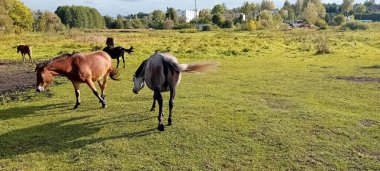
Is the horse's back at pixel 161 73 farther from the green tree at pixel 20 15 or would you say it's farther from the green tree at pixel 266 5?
the green tree at pixel 266 5

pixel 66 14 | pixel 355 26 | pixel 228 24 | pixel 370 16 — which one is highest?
pixel 66 14

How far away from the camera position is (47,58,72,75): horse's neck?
813 cm

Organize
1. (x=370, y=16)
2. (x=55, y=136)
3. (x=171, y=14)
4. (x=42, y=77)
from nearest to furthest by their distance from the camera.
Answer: (x=55, y=136) < (x=42, y=77) < (x=171, y=14) < (x=370, y=16)

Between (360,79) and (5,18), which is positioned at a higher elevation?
(5,18)

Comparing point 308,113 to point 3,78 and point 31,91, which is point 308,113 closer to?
point 31,91

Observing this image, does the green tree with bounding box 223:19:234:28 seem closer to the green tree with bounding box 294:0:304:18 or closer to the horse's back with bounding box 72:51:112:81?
the green tree with bounding box 294:0:304:18

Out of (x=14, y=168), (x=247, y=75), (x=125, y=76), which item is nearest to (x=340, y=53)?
(x=247, y=75)

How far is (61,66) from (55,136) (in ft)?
6.26

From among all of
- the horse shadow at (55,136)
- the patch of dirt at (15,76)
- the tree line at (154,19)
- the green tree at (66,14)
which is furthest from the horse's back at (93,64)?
the green tree at (66,14)

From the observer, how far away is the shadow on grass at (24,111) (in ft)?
28.6

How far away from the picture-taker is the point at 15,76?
14.3 meters

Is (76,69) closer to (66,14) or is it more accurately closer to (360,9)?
(66,14)

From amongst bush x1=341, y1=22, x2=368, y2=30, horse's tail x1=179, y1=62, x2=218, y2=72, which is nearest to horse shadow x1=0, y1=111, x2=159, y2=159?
horse's tail x1=179, y1=62, x2=218, y2=72

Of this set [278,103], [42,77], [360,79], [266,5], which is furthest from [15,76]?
[266,5]
